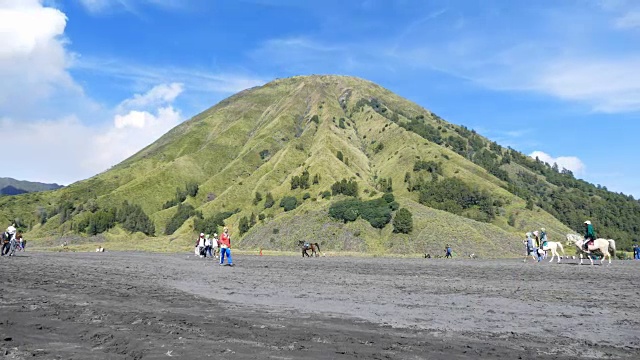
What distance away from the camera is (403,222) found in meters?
67.5

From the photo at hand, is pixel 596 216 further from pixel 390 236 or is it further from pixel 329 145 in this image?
pixel 390 236

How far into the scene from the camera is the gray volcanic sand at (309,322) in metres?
7.77

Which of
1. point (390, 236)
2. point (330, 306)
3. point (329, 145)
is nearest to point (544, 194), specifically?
point (329, 145)

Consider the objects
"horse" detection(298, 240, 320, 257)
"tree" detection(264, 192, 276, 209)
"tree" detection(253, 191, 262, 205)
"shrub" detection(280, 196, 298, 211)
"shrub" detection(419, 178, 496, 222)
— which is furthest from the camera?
"tree" detection(253, 191, 262, 205)

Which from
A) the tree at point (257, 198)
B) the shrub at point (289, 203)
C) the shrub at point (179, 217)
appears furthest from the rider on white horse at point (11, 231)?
the shrub at point (179, 217)

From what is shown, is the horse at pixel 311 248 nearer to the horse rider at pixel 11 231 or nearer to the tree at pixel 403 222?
the tree at pixel 403 222

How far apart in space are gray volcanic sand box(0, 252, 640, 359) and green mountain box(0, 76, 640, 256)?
50225 millimetres

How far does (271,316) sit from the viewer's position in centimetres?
1121

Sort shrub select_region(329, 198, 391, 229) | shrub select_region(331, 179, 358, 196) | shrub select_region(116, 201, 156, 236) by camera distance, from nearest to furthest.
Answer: shrub select_region(329, 198, 391, 229)
shrub select_region(331, 179, 358, 196)
shrub select_region(116, 201, 156, 236)

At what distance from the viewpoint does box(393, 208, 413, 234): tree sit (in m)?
67.2

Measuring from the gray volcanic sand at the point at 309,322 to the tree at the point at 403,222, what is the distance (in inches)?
1947

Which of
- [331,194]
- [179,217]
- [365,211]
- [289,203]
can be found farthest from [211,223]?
[365,211]

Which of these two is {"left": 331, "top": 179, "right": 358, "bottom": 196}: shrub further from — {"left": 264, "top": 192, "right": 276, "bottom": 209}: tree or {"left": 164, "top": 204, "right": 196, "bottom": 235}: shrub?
{"left": 164, "top": 204, "right": 196, "bottom": 235}: shrub

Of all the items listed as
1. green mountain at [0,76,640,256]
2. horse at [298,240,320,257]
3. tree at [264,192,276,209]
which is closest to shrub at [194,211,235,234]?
green mountain at [0,76,640,256]
